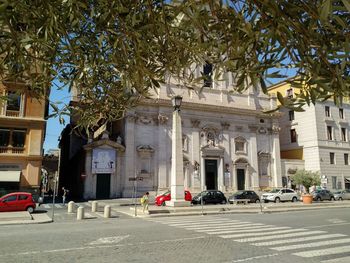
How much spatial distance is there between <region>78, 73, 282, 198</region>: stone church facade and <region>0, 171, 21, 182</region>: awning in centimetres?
862

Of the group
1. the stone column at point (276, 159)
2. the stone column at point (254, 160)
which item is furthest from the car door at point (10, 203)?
the stone column at point (276, 159)

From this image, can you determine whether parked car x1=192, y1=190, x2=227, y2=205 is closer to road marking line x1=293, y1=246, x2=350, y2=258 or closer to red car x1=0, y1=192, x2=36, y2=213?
red car x1=0, y1=192, x2=36, y2=213

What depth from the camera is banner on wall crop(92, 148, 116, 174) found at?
124 feet

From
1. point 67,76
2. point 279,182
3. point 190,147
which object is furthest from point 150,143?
point 67,76

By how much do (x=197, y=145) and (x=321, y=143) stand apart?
20081 mm

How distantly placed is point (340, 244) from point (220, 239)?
158 inches

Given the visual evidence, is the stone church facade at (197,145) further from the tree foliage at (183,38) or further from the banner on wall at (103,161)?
the tree foliage at (183,38)

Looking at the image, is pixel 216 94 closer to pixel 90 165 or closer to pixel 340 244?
pixel 90 165

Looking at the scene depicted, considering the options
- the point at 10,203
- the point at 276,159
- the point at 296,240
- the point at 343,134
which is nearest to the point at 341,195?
the point at 276,159

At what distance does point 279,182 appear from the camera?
4816cm

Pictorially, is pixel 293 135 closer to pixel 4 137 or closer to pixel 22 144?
pixel 22 144

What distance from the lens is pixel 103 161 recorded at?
1506 inches

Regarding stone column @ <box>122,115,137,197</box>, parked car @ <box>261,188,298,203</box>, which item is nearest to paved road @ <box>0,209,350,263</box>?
parked car @ <box>261,188,298,203</box>

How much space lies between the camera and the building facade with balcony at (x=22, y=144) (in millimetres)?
30594
